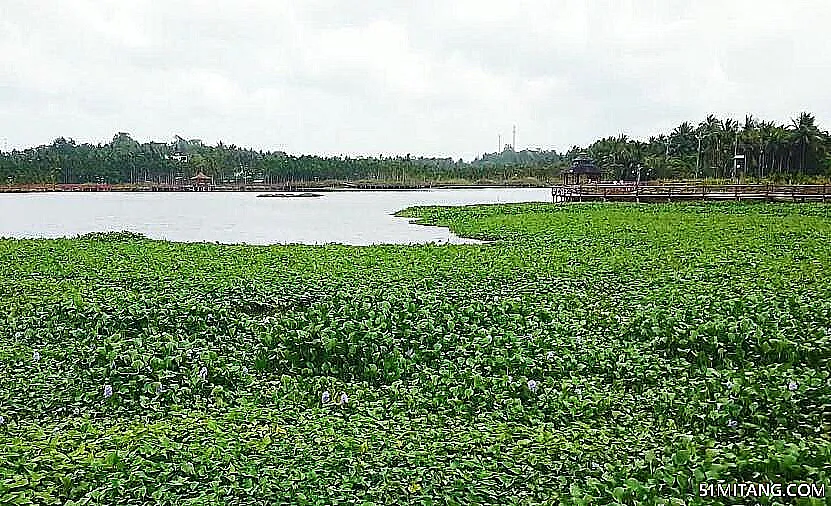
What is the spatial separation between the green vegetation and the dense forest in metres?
39.2

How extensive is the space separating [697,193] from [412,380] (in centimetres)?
2725

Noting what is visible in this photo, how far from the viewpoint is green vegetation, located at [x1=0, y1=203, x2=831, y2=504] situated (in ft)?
11.4

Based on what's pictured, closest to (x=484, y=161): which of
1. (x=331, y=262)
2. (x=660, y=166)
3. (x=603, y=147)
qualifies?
Answer: (x=603, y=147)

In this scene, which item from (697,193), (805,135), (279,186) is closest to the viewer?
(697,193)

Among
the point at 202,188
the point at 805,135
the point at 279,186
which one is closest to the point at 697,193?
the point at 805,135

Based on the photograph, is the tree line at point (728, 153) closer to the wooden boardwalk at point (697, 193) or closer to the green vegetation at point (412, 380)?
the wooden boardwalk at point (697, 193)

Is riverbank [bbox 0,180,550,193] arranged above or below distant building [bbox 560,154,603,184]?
below

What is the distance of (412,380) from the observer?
17.7 ft

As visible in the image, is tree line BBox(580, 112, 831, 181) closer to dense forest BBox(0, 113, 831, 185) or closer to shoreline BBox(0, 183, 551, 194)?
dense forest BBox(0, 113, 831, 185)

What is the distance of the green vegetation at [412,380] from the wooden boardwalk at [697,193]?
20.0 metres

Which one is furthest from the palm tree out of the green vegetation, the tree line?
the green vegetation

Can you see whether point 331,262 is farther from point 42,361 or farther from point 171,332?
point 42,361

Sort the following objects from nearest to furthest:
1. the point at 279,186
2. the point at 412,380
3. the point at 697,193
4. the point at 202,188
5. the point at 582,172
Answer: the point at 412,380 < the point at 697,193 < the point at 582,172 < the point at 202,188 < the point at 279,186

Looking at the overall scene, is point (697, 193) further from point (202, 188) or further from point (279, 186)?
point (279, 186)
